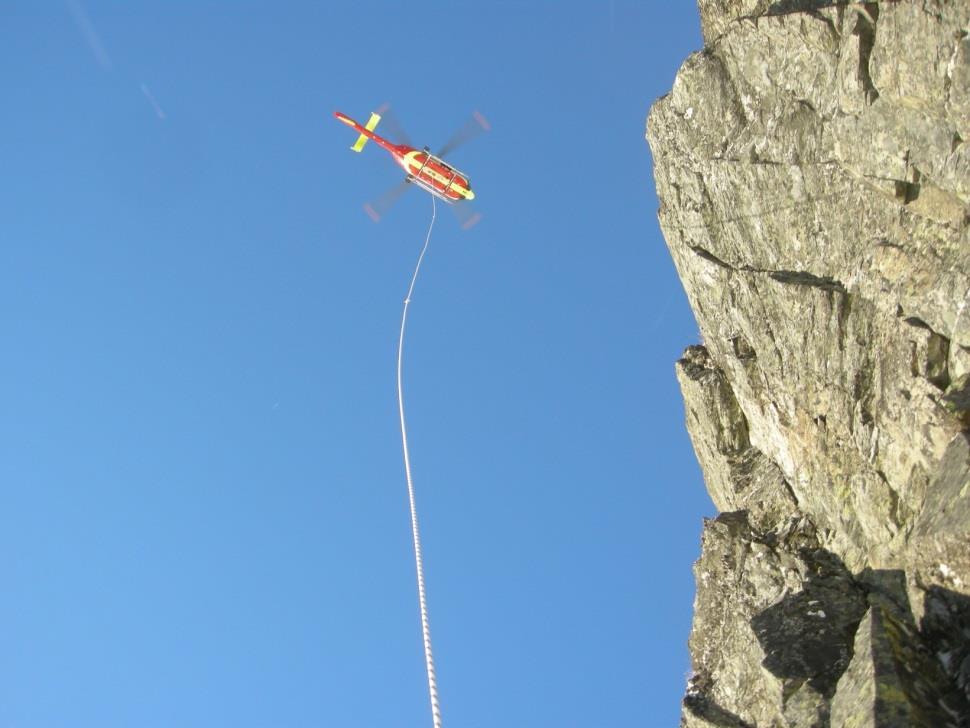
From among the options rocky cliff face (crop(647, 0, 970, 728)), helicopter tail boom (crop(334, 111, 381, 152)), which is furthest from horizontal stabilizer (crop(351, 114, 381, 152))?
rocky cliff face (crop(647, 0, 970, 728))

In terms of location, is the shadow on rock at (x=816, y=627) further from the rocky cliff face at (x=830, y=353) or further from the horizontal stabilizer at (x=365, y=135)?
the horizontal stabilizer at (x=365, y=135)

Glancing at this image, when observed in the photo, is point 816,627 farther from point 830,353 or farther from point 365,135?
point 365,135

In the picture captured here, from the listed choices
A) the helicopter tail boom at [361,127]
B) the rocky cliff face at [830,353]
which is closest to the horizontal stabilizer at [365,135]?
the helicopter tail boom at [361,127]

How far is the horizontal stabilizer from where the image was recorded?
35375 mm

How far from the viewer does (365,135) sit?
3562 cm

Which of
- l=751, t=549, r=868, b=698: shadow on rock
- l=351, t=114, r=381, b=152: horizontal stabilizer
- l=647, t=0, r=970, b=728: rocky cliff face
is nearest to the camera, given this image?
l=647, t=0, r=970, b=728: rocky cliff face

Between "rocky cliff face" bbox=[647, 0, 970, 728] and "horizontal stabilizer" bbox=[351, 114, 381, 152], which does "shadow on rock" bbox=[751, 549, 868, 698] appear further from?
"horizontal stabilizer" bbox=[351, 114, 381, 152]

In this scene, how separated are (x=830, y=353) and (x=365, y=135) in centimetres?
2474

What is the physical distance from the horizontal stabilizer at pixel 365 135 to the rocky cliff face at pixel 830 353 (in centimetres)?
1679

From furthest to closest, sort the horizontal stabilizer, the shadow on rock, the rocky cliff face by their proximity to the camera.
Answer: the horizontal stabilizer, the shadow on rock, the rocky cliff face

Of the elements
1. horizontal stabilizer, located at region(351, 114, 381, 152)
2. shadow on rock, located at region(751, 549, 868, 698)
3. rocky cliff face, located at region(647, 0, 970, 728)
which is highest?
horizontal stabilizer, located at region(351, 114, 381, 152)

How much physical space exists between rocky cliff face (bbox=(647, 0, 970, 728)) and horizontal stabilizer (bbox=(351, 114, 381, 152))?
16787 millimetres

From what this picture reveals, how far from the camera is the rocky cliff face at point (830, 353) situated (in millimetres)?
12438

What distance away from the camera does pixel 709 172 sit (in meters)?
20.8
